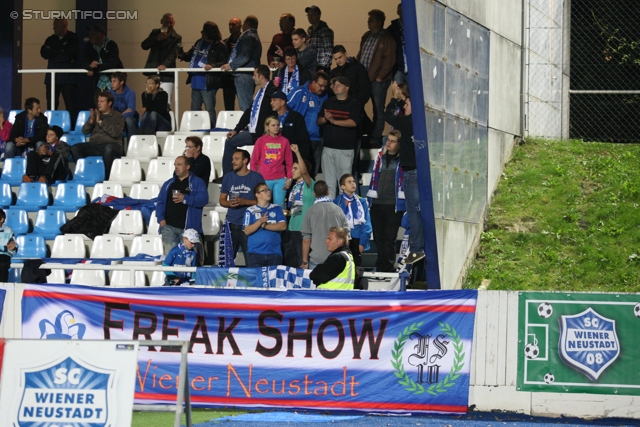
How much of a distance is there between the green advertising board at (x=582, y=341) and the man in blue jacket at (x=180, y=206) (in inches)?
211

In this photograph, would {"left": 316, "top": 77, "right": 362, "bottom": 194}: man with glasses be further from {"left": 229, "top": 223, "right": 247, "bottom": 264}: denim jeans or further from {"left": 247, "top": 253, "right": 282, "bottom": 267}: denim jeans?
{"left": 247, "top": 253, "right": 282, "bottom": 267}: denim jeans

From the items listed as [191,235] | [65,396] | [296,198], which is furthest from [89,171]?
[65,396]

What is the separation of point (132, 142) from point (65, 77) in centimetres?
281

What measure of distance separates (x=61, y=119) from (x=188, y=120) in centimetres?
248

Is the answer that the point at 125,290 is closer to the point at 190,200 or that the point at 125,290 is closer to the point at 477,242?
the point at 190,200

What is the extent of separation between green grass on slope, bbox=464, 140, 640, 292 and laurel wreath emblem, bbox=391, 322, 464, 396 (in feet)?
12.3

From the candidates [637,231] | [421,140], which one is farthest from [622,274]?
[421,140]

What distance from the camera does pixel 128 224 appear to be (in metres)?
14.8

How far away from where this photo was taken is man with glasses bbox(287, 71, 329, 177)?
1484cm

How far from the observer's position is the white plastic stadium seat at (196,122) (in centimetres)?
1736

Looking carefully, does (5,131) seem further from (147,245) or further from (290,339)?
(290,339)

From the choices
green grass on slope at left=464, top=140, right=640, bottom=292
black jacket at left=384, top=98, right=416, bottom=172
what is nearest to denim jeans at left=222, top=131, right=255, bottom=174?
black jacket at left=384, top=98, right=416, bottom=172

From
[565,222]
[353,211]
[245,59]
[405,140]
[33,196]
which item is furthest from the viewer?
[245,59]

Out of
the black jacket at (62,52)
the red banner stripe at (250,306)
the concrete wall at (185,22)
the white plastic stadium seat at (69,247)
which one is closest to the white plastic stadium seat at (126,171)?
the white plastic stadium seat at (69,247)
